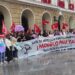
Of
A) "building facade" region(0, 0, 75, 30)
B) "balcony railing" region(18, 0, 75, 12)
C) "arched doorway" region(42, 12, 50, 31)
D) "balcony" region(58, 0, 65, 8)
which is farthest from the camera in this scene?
"balcony" region(58, 0, 65, 8)

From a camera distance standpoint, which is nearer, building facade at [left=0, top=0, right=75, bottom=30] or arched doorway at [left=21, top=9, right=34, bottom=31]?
building facade at [left=0, top=0, right=75, bottom=30]

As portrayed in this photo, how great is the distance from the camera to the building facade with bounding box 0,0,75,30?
30.1 metres

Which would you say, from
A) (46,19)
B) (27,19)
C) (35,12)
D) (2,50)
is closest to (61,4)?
(46,19)

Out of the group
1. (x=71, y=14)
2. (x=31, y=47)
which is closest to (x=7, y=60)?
(x=31, y=47)

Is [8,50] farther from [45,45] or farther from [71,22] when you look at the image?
[71,22]

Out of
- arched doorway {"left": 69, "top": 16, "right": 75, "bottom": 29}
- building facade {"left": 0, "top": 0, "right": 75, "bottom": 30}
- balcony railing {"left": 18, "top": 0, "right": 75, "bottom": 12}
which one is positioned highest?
balcony railing {"left": 18, "top": 0, "right": 75, "bottom": 12}

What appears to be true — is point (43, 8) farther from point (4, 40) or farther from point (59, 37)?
point (4, 40)

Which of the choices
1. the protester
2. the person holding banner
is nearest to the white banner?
the protester

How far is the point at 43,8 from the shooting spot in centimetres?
3625

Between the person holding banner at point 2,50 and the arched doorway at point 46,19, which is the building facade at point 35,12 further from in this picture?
the person holding banner at point 2,50

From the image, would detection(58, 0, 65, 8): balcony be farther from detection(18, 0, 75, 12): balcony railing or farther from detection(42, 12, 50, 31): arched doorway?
detection(42, 12, 50, 31): arched doorway

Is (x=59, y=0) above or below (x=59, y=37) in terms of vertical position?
above

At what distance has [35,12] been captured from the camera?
34.4 m

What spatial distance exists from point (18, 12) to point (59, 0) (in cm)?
1107
